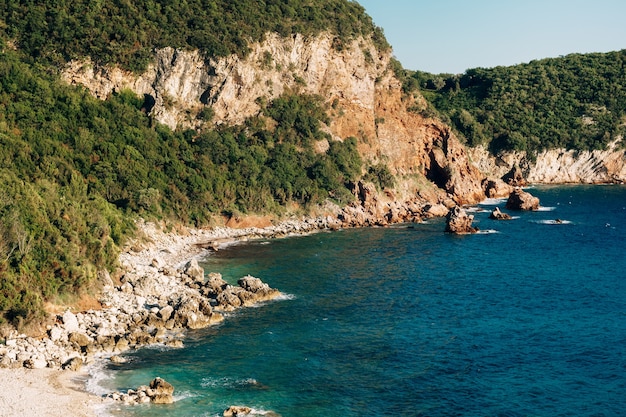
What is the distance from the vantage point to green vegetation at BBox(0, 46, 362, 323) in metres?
51.3

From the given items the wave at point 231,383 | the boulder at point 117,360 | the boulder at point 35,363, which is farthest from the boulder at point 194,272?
the wave at point 231,383

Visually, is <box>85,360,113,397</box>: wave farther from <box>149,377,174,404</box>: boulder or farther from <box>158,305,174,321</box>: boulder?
→ <box>158,305,174,321</box>: boulder

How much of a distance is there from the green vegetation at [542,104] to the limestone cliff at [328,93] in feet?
119

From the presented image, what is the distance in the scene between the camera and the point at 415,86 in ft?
450

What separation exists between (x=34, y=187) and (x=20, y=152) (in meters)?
15.7

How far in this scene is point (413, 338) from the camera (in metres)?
49.0

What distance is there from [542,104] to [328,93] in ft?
282

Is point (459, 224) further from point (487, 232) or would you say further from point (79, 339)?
point (79, 339)

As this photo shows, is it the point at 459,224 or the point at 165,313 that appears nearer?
the point at 165,313

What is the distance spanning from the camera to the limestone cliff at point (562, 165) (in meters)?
164

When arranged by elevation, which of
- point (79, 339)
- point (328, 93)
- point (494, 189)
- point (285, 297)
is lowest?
point (285, 297)

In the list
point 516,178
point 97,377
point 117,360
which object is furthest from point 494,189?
point 97,377

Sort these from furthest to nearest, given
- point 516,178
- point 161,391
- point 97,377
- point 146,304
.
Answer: point 516,178 → point 146,304 → point 97,377 → point 161,391

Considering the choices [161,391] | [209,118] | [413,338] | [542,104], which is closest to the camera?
[161,391]
